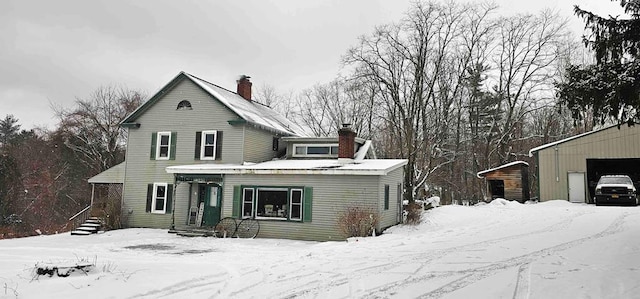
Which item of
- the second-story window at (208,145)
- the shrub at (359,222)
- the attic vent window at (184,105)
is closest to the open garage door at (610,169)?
the shrub at (359,222)

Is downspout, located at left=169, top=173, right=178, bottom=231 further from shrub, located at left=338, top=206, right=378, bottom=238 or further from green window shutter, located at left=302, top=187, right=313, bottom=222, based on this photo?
shrub, located at left=338, top=206, right=378, bottom=238

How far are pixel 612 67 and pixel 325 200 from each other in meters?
10.5

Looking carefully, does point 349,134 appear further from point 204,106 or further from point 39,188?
point 39,188

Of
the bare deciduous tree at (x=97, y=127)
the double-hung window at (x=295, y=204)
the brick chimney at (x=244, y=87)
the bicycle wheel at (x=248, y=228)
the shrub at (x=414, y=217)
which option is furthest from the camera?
the bare deciduous tree at (x=97, y=127)

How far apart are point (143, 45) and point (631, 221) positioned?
24011mm

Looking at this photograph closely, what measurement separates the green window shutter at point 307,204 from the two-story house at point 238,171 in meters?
0.04

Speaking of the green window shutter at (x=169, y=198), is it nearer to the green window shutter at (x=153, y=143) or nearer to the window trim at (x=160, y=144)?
the window trim at (x=160, y=144)

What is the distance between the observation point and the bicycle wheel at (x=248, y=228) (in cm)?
1747

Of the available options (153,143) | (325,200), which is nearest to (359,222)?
(325,200)

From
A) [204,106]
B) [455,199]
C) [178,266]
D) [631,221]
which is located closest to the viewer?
[178,266]

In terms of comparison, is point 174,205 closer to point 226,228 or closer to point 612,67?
point 226,228

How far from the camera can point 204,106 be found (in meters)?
20.7

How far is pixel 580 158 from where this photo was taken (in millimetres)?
24312

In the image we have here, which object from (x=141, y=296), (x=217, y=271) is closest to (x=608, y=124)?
(x=217, y=271)
